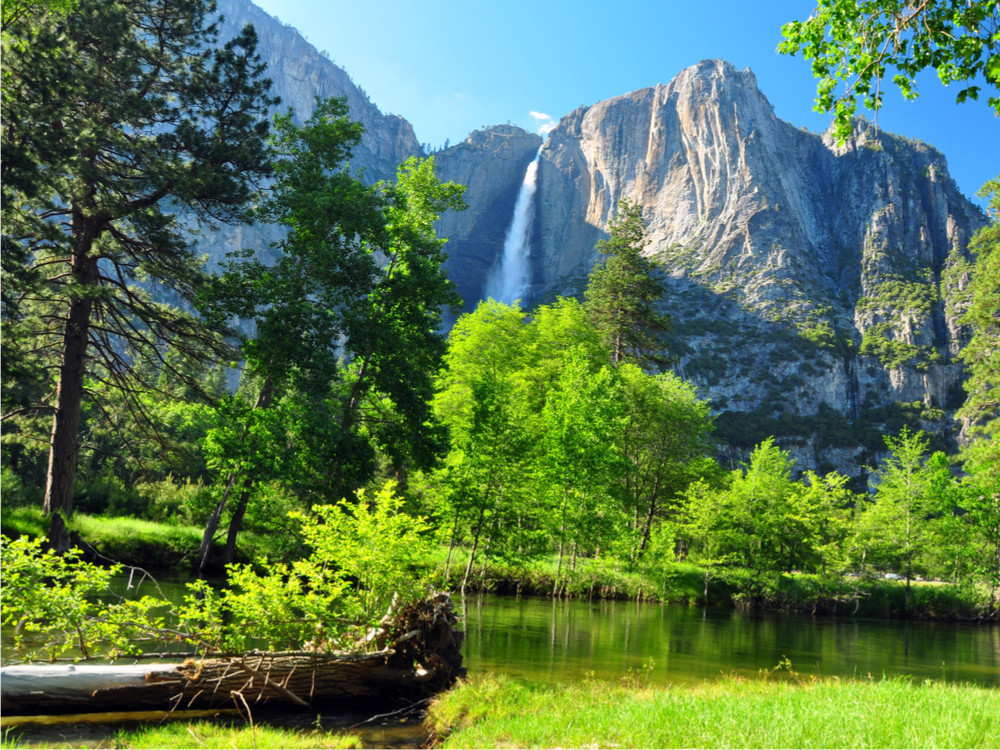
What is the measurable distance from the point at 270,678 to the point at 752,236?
475ft

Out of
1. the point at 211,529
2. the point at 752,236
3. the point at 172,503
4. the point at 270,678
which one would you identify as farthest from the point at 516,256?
the point at 270,678

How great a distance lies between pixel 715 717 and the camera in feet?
20.2

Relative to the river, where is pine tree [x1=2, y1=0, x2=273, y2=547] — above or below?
above

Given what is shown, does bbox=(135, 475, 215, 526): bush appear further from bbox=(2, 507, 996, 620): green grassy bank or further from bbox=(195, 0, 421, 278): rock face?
bbox=(195, 0, 421, 278): rock face

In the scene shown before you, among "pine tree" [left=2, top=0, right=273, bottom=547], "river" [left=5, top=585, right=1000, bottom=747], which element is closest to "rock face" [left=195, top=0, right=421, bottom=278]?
"pine tree" [left=2, top=0, right=273, bottom=547]

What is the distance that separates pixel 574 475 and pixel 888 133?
20515cm

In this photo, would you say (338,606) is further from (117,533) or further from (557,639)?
(117,533)

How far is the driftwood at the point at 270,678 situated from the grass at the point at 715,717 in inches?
29.8

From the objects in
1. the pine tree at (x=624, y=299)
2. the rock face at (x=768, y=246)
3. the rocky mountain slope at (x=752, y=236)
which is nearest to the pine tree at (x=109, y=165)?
the pine tree at (x=624, y=299)

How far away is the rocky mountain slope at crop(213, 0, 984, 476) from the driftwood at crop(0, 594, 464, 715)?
99102 millimetres

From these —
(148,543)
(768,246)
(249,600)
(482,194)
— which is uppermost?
(482,194)

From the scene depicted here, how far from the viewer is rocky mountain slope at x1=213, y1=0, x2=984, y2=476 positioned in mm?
116375

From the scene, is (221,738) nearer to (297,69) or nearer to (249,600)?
(249,600)

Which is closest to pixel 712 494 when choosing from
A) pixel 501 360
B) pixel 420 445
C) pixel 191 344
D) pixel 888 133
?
pixel 501 360
